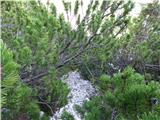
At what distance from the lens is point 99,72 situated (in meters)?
5.24

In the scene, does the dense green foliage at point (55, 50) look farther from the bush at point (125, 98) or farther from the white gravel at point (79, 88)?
the white gravel at point (79, 88)

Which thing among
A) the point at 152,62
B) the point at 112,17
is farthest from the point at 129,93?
the point at 152,62

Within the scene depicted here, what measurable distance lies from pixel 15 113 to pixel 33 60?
0.70 metres

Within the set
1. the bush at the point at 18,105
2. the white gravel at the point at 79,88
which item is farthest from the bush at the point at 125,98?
the white gravel at the point at 79,88

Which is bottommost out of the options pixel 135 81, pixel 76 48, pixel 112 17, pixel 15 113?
pixel 15 113

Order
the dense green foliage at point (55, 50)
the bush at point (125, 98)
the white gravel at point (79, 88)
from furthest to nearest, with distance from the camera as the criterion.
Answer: the white gravel at point (79, 88) < the dense green foliage at point (55, 50) < the bush at point (125, 98)

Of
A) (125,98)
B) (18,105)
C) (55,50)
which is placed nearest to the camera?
(125,98)

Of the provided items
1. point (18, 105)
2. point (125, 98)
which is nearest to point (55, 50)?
point (18, 105)

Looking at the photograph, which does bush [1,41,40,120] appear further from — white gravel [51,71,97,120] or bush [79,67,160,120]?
white gravel [51,71,97,120]

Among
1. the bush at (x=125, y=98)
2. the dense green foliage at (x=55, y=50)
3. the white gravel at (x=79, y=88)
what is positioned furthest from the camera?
the white gravel at (x=79, y=88)

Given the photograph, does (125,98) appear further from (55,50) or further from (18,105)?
(55,50)

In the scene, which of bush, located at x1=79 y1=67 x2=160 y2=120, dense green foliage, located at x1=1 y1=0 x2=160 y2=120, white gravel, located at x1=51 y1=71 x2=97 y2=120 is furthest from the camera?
white gravel, located at x1=51 y1=71 x2=97 y2=120

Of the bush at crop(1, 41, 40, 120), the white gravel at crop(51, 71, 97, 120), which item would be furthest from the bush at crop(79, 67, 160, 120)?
the white gravel at crop(51, 71, 97, 120)

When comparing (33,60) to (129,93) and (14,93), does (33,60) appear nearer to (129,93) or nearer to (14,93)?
(14,93)
